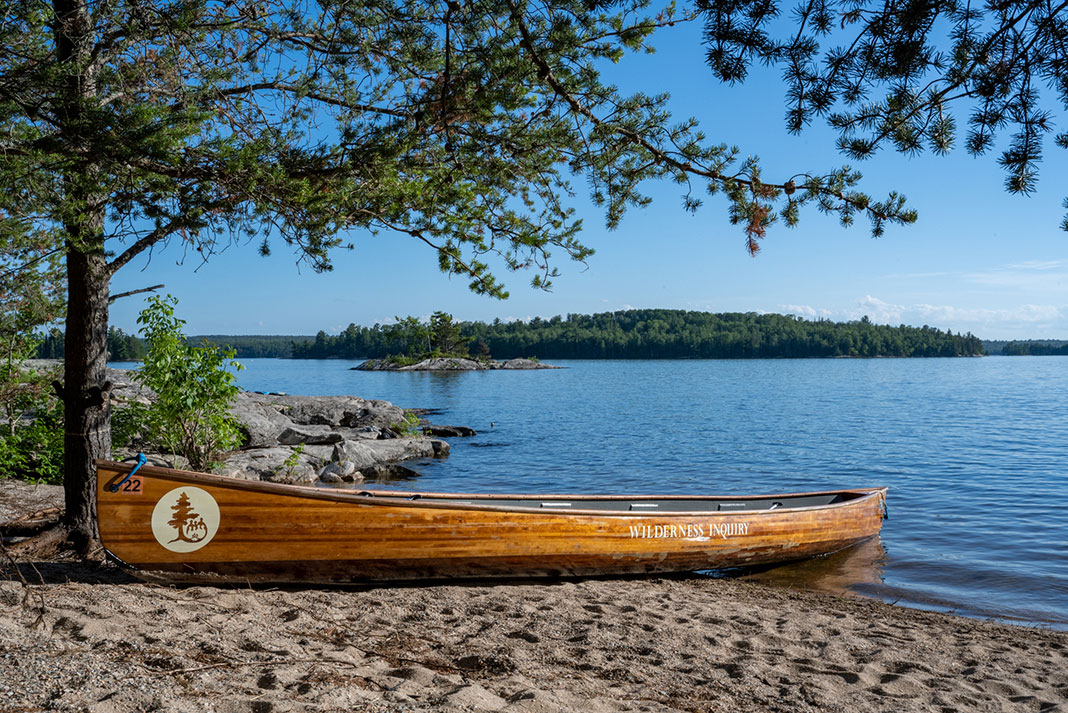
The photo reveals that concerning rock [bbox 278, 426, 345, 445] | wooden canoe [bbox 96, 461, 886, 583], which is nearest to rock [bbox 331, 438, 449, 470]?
rock [bbox 278, 426, 345, 445]

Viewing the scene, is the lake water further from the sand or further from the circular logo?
the circular logo

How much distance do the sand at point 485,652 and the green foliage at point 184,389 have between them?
343 cm

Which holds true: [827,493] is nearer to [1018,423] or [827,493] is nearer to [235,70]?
[235,70]

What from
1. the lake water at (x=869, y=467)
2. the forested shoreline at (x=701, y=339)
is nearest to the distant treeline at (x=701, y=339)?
the forested shoreline at (x=701, y=339)

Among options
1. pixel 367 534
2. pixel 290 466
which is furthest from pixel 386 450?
pixel 367 534

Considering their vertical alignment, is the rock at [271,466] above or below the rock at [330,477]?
above

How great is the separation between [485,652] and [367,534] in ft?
6.34

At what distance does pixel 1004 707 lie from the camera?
182 inches

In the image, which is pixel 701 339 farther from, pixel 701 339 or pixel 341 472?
pixel 341 472

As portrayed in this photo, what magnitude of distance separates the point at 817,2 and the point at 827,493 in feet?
27.9

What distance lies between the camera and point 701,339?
150750 millimetres

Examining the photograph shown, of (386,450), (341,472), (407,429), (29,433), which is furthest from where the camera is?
(407,429)

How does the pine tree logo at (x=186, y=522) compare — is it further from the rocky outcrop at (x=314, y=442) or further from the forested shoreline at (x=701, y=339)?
the forested shoreline at (x=701, y=339)

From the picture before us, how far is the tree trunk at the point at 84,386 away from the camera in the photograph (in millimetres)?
6434
